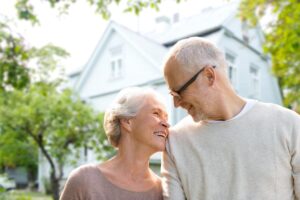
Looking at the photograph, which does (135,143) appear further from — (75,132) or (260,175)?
(75,132)

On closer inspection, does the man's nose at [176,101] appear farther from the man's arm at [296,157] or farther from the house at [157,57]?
the house at [157,57]

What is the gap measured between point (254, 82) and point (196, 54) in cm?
1838

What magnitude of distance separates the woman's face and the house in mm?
11922

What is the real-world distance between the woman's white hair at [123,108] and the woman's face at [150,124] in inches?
1.0

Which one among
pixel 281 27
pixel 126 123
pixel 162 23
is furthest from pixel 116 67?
pixel 126 123

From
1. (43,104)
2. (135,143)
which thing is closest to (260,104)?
(135,143)

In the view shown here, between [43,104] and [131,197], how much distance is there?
1106 cm

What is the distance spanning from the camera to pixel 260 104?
1.78m

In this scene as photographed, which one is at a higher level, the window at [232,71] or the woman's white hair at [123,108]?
the window at [232,71]

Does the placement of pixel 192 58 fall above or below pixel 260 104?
above

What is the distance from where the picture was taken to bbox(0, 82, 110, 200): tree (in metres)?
12.8

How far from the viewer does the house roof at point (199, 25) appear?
16163mm

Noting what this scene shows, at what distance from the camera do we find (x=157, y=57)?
15609 millimetres

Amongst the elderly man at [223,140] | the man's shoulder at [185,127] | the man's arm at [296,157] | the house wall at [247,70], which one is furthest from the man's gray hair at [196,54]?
the house wall at [247,70]
